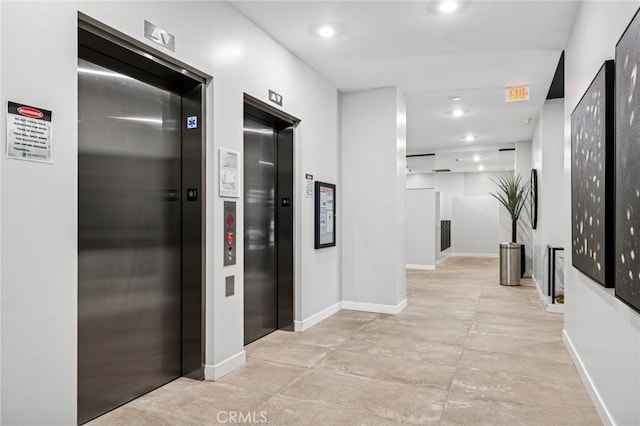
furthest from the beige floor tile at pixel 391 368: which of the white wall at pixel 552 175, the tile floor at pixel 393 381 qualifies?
the white wall at pixel 552 175

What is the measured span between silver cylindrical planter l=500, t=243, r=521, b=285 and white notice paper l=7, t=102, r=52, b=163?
759cm

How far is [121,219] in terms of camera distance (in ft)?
9.32

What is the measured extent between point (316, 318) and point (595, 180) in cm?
328

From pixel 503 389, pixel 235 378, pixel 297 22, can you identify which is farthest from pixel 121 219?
pixel 503 389

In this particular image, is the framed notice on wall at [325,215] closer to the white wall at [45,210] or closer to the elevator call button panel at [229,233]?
the elevator call button panel at [229,233]

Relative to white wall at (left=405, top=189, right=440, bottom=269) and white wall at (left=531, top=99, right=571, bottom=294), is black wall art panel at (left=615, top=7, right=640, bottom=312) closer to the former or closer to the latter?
white wall at (left=531, top=99, right=571, bottom=294)

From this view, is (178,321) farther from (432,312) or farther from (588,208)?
(432,312)

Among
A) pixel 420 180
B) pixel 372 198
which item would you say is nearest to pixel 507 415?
pixel 372 198

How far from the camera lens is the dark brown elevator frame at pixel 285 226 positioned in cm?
464

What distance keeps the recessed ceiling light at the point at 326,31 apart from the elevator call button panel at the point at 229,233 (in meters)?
1.77

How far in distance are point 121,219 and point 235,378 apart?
4.80 feet

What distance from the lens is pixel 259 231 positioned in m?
4.42

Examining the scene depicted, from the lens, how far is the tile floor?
8.91 ft

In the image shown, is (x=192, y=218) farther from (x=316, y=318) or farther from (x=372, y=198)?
(x=372, y=198)
